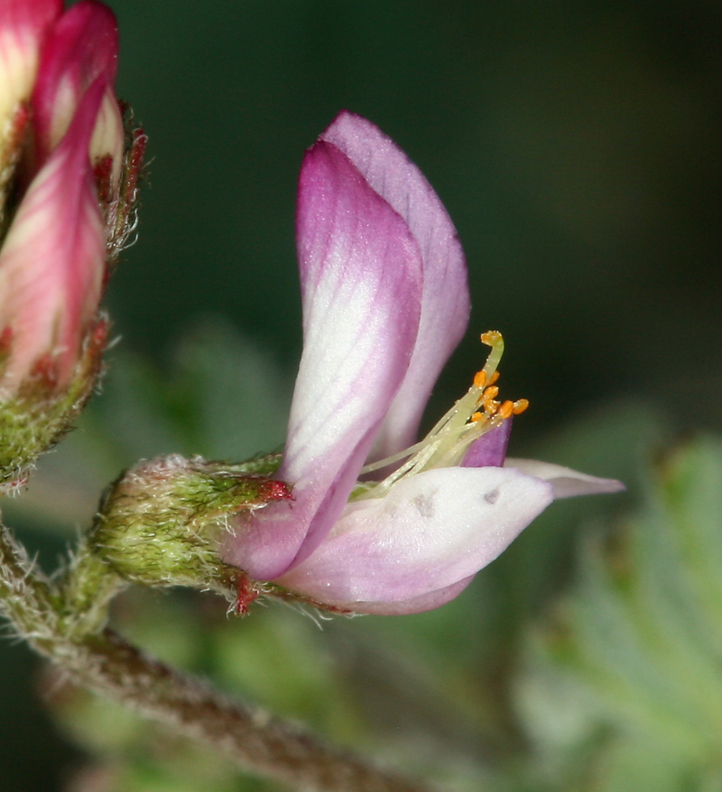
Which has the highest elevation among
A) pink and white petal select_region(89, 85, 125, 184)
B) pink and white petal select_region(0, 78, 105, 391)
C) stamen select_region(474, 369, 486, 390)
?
pink and white petal select_region(89, 85, 125, 184)

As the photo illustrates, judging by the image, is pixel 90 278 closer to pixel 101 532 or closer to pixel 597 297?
pixel 101 532

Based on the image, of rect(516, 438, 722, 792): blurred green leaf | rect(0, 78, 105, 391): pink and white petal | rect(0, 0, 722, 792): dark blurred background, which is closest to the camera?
rect(0, 78, 105, 391): pink and white petal

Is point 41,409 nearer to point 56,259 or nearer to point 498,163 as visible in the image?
point 56,259

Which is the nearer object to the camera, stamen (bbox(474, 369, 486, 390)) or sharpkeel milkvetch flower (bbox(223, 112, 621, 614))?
sharpkeel milkvetch flower (bbox(223, 112, 621, 614))

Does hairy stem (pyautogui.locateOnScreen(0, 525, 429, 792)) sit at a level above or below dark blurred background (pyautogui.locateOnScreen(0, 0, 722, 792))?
below

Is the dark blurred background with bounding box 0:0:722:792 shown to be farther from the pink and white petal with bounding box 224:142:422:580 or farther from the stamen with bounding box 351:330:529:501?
the pink and white petal with bounding box 224:142:422:580

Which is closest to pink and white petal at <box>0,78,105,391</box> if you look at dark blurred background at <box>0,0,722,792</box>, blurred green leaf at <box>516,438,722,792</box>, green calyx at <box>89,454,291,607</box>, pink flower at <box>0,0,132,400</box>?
pink flower at <box>0,0,132,400</box>

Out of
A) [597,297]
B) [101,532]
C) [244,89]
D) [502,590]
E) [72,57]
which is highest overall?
[244,89]

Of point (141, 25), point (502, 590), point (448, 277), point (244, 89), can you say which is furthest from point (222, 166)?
point (448, 277)
